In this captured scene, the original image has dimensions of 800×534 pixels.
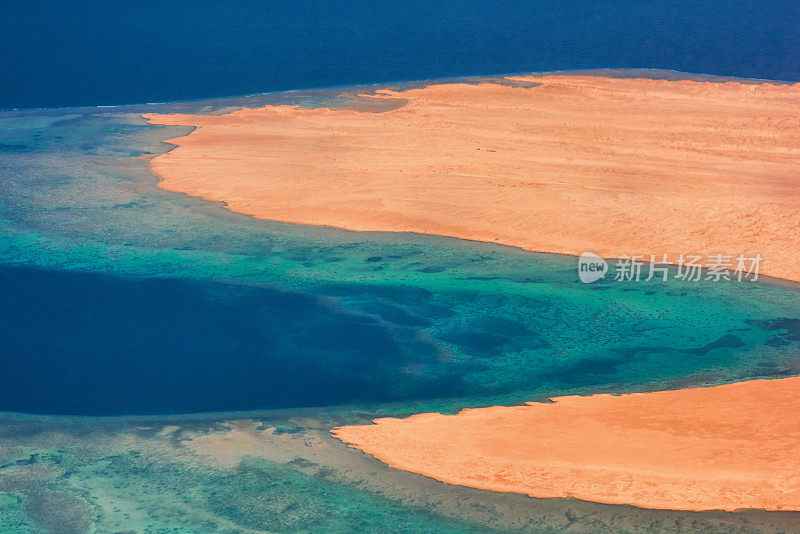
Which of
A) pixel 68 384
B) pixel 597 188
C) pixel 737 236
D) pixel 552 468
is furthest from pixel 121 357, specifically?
pixel 737 236

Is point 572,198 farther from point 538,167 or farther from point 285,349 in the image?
point 285,349

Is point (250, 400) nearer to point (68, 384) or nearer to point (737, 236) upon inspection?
point (68, 384)

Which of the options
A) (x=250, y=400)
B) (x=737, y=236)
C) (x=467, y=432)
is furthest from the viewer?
(x=737, y=236)

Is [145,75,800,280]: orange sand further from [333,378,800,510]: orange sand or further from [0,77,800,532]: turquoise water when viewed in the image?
[333,378,800,510]: orange sand

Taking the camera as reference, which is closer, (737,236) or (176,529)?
(176,529)

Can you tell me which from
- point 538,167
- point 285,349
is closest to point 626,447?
point 285,349

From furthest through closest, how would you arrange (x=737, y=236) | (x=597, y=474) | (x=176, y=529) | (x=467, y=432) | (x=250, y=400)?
1. (x=737, y=236)
2. (x=250, y=400)
3. (x=467, y=432)
4. (x=597, y=474)
5. (x=176, y=529)

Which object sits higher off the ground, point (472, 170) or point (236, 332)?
point (472, 170)
